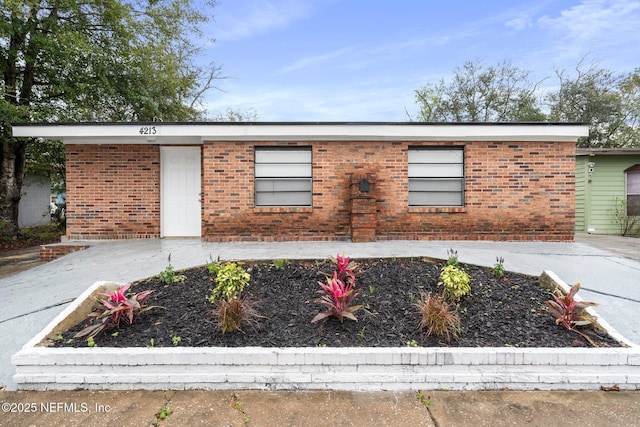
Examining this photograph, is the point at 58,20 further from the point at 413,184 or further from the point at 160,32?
the point at 413,184

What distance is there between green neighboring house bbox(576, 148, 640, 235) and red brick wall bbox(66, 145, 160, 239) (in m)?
13.8

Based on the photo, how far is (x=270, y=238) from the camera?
7.55m

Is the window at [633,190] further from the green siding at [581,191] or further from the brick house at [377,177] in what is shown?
the brick house at [377,177]

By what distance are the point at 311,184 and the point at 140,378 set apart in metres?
5.56

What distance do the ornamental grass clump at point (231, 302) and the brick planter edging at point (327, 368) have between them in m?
0.32

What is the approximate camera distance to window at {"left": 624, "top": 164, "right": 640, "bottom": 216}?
39.0 feet

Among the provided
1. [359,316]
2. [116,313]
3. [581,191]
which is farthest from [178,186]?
[581,191]

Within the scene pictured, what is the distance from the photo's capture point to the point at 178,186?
8.41 m

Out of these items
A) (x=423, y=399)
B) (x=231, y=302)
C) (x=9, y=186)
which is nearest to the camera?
(x=423, y=399)

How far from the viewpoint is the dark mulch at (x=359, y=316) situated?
299 cm

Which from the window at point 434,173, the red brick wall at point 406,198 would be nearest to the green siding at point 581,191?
the red brick wall at point 406,198

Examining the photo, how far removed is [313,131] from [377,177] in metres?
1.77

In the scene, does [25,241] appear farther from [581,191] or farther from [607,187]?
[607,187]

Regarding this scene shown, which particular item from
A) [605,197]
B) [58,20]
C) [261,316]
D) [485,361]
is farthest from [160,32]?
[605,197]
